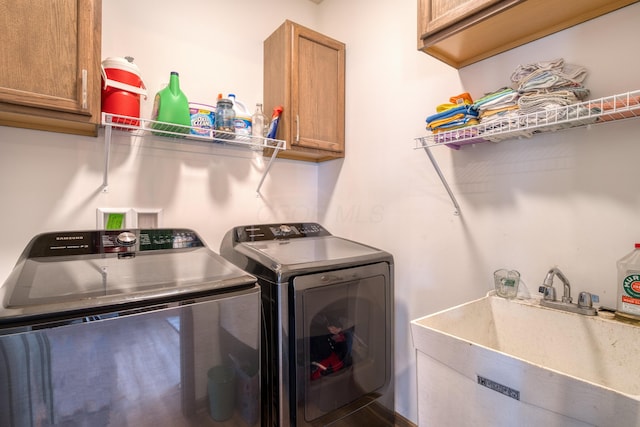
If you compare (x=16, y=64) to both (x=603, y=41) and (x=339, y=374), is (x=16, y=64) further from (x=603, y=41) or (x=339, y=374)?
(x=603, y=41)

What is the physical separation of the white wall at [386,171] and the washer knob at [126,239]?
0.33m

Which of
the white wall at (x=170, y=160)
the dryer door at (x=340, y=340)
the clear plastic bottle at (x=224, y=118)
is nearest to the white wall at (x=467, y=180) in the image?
the dryer door at (x=340, y=340)

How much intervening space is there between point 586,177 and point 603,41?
514 millimetres

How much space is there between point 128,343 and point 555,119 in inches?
62.0

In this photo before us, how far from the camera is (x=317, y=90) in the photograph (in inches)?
83.6

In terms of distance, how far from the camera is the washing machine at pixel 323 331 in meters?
1.30

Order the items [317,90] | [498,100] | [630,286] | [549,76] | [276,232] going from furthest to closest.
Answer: [317,90]
[276,232]
[498,100]
[549,76]
[630,286]

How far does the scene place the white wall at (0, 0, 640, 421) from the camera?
3.92 ft

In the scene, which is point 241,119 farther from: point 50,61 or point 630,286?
point 630,286

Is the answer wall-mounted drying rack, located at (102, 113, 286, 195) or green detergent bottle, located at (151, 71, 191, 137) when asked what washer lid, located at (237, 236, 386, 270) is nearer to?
wall-mounted drying rack, located at (102, 113, 286, 195)

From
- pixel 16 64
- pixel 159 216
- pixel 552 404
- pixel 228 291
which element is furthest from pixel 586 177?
pixel 16 64

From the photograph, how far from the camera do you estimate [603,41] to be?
1162mm

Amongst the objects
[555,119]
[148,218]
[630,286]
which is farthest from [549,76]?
[148,218]

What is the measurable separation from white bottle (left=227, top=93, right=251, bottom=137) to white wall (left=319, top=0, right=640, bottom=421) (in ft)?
2.50
